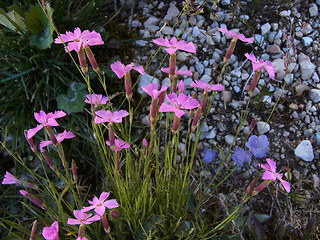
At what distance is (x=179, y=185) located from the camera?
132 centimetres

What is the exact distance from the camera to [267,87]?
73.0 inches

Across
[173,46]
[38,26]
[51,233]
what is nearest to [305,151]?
[173,46]

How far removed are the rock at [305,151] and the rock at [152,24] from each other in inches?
39.9

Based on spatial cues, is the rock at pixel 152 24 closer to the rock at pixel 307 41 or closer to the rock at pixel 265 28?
the rock at pixel 265 28

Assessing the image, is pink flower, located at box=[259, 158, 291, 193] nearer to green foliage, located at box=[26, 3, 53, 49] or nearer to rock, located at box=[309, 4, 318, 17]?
green foliage, located at box=[26, 3, 53, 49]

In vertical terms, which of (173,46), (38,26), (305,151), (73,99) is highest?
(173,46)

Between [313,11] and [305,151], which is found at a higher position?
[313,11]

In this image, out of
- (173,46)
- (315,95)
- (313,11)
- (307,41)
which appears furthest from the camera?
(313,11)

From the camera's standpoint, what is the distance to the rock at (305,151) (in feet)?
5.51

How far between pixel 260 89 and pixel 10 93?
4.21ft

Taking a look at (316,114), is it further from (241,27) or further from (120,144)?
(120,144)

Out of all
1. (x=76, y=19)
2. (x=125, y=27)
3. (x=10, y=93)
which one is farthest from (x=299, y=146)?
(x=10, y=93)

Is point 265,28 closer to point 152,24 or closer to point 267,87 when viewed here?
point 267,87

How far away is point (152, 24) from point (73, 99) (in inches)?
27.8
